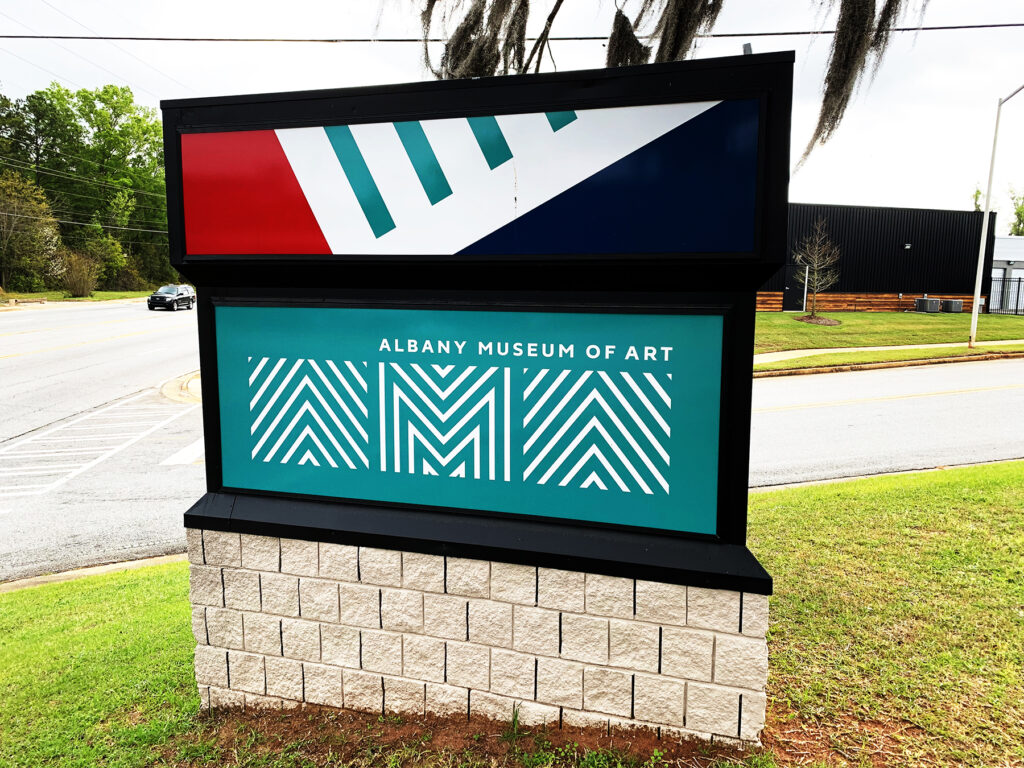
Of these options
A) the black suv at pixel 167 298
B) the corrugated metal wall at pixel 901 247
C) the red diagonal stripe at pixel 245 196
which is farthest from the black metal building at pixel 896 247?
the red diagonal stripe at pixel 245 196

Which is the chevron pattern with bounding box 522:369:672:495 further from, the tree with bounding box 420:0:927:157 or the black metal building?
the black metal building

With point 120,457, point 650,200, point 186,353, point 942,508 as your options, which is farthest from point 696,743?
point 186,353

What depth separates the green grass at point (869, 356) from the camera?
16734mm

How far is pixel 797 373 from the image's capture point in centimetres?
1622

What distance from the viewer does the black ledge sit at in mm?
2635

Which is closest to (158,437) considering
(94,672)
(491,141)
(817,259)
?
(94,672)

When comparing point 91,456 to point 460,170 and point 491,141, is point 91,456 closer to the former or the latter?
point 460,170

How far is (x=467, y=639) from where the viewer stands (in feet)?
9.64

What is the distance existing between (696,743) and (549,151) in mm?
2397

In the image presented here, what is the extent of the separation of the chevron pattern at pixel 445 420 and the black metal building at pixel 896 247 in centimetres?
3158

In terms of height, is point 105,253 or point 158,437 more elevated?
point 105,253

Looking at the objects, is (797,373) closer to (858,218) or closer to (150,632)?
(150,632)

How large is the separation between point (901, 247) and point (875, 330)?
38.8ft

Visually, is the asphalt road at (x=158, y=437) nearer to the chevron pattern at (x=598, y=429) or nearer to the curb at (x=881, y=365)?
the curb at (x=881, y=365)
